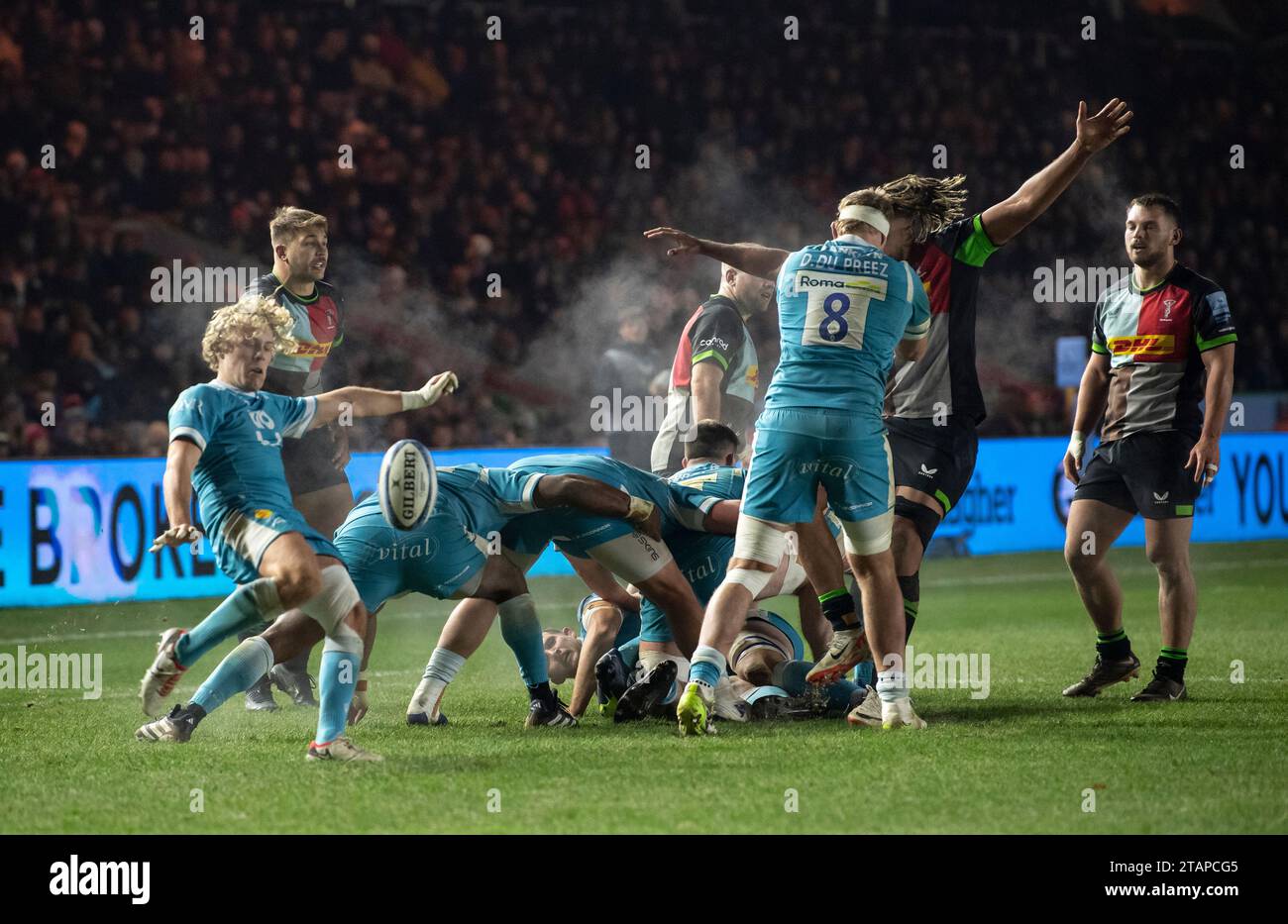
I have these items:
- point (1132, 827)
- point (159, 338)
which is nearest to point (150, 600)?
point (159, 338)

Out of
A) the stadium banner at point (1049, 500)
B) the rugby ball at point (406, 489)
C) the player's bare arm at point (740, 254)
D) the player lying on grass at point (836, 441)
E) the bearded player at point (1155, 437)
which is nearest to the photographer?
the rugby ball at point (406, 489)

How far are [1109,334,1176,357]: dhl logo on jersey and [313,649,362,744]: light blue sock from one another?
3.52m

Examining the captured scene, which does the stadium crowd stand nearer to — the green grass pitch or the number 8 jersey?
the green grass pitch

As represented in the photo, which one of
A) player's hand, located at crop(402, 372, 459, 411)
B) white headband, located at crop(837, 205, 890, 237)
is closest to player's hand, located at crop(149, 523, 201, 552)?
player's hand, located at crop(402, 372, 459, 411)

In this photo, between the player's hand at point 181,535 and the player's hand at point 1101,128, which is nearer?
the player's hand at point 181,535

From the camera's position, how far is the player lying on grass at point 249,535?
5.26 m

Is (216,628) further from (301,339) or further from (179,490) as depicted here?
(301,339)

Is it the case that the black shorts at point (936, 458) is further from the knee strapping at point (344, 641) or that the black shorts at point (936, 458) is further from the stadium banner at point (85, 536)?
the stadium banner at point (85, 536)

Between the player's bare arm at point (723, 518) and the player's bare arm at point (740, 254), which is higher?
the player's bare arm at point (740, 254)

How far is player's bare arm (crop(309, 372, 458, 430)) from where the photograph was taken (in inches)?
232

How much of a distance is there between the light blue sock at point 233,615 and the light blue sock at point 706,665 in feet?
4.68

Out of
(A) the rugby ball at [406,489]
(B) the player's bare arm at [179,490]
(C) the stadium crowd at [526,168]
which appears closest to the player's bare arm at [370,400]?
(A) the rugby ball at [406,489]

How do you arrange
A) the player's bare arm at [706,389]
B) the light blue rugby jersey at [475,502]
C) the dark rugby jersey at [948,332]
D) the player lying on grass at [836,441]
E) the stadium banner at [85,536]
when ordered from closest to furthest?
1. the player lying on grass at [836,441]
2. the light blue rugby jersey at [475,502]
3. the dark rugby jersey at [948,332]
4. the player's bare arm at [706,389]
5. the stadium banner at [85,536]
